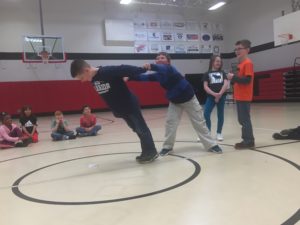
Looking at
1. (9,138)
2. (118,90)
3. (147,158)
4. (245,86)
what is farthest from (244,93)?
(9,138)

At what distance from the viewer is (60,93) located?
51.6ft

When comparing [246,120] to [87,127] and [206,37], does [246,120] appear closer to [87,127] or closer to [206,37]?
[87,127]

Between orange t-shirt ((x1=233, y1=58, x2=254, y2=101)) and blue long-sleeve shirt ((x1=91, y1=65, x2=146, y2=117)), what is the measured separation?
55.6 inches

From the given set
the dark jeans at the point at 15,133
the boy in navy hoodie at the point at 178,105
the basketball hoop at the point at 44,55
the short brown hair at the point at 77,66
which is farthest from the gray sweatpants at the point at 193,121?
the basketball hoop at the point at 44,55

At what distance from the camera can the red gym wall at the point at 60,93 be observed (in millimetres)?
14773

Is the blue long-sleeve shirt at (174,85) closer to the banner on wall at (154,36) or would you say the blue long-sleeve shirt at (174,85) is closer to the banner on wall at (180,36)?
the banner on wall at (154,36)

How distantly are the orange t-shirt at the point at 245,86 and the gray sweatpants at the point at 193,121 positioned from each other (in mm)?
571

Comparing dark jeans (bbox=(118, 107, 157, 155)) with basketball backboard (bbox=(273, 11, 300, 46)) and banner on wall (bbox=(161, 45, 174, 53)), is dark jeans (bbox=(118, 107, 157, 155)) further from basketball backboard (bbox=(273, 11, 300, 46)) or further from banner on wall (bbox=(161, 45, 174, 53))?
banner on wall (bbox=(161, 45, 174, 53))

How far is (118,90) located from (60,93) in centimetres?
1273

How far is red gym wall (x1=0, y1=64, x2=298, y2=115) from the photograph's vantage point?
48.5 feet

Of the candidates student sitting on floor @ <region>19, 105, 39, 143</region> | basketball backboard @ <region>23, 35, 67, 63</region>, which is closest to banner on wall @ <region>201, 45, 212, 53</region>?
basketball backboard @ <region>23, 35, 67, 63</region>

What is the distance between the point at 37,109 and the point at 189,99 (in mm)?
12730

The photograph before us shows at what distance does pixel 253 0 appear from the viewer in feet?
56.1

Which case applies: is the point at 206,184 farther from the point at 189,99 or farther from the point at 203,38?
the point at 203,38
